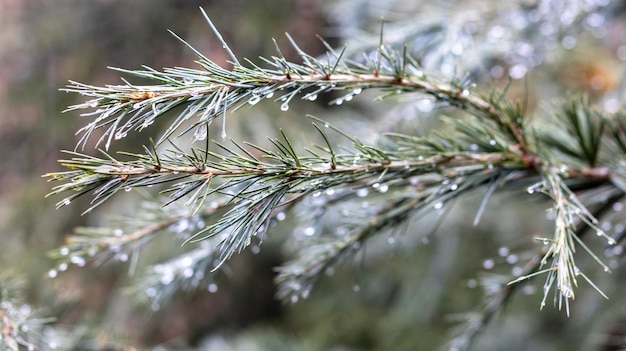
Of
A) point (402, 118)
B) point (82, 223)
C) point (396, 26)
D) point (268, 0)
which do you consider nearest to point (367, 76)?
point (402, 118)

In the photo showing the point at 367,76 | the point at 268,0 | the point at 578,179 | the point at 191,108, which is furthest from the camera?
the point at 268,0

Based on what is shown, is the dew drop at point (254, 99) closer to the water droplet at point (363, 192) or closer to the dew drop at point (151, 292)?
the water droplet at point (363, 192)

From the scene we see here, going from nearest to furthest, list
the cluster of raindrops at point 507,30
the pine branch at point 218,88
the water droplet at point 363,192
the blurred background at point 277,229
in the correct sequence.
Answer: the pine branch at point 218,88 < the water droplet at point 363,192 < the cluster of raindrops at point 507,30 < the blurred background at point 277,229

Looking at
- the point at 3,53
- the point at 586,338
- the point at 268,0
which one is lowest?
the point at 586,338

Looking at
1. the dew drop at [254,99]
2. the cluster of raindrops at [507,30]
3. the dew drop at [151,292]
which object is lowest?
the dew drop at [151,292]

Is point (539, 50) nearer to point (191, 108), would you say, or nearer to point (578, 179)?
point (578, 179)

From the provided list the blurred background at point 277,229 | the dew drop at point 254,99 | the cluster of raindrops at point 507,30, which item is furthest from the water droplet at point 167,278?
the blurred background at point 277,229

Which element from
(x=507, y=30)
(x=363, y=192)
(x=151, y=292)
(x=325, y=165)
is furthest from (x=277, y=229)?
(x=325, y=165)

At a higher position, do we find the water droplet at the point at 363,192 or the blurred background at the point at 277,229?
the water droplet at the point at 363,192

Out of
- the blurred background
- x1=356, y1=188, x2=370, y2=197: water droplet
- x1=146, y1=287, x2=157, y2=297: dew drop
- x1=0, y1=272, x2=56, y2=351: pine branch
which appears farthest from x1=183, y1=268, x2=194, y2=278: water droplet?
the blurred background
